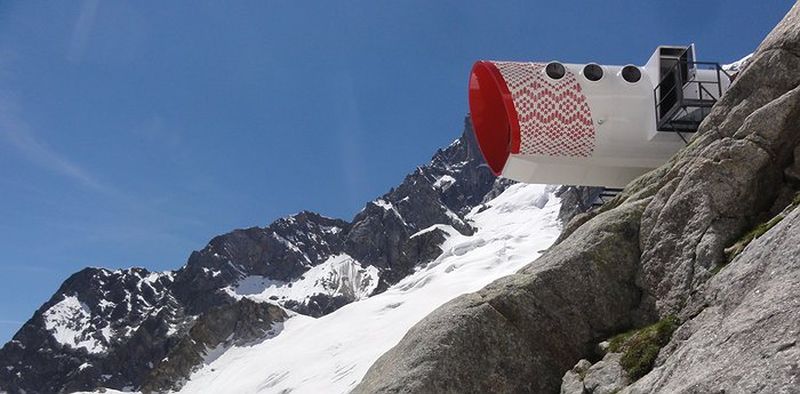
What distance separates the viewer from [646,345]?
10.9 metres

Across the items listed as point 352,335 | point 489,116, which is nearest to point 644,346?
point 489,116

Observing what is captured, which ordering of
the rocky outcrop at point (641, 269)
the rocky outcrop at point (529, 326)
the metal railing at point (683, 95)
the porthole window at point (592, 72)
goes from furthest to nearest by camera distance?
the porthole window at point (592, 72)
the metal railing at point (683, 95)
the rocky outcrop at point (529, 326)
the rocky outcrop at point (641, 269)

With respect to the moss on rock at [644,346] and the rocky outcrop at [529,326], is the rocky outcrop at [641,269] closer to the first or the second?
the rocky outcrop at [529,326]

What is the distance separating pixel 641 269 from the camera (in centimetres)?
1295

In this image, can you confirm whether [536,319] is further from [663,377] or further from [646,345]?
[663,377]

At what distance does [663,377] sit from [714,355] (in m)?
0.83

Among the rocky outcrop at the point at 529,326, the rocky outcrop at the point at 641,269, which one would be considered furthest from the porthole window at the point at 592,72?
the rocky outcrop at the point at 529,326

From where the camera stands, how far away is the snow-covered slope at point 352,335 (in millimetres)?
107500

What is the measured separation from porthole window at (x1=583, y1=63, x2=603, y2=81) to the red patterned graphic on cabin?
0.41 meters

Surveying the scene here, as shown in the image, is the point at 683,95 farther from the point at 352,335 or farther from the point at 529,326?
the point at 352,335

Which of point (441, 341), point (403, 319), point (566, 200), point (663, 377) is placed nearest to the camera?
point (663, 377)

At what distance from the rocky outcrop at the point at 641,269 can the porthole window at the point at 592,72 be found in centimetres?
691

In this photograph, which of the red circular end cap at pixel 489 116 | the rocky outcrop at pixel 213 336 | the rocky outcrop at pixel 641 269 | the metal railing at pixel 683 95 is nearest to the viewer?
the rocky outcrop at pixel 641 269

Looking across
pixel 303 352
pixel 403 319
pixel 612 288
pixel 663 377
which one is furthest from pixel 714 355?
pixel 303 352
